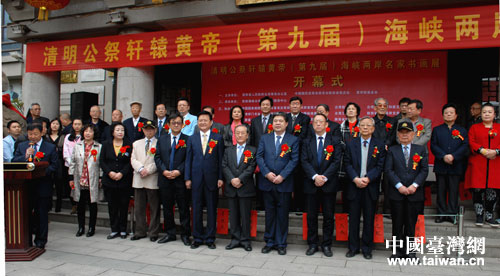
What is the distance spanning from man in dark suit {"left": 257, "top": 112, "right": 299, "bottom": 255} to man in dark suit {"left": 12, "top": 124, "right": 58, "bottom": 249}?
2674mm

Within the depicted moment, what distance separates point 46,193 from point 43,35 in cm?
456

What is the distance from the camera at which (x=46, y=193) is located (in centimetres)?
480

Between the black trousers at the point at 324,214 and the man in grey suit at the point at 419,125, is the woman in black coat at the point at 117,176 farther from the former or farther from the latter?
the man in grey suit at the point at 419,125

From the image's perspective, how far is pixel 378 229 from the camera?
4.54 m

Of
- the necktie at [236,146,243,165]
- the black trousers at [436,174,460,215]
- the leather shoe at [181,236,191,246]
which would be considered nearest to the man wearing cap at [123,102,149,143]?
the leather shoe at [181,236,191,246]

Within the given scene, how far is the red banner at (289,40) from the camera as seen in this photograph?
17.8 ft

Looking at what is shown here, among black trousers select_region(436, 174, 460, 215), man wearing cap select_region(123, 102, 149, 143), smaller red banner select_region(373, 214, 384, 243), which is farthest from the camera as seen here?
man wearing cap select_region(123, 102, 149, 143)

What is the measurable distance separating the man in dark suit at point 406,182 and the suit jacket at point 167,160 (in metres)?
2.53

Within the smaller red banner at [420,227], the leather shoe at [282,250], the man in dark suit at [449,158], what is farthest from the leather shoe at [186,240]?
the man in dark suit at [449,158]

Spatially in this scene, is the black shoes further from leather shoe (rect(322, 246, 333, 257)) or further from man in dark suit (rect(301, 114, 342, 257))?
leather shoe (rect(322, 246, 333, 257))

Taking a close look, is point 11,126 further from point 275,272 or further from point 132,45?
point 275,272

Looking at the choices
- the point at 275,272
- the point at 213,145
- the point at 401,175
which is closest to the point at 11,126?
the point at 213,145

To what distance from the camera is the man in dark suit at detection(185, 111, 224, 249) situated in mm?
4816

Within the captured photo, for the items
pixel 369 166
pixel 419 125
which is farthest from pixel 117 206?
pixel 419 125
